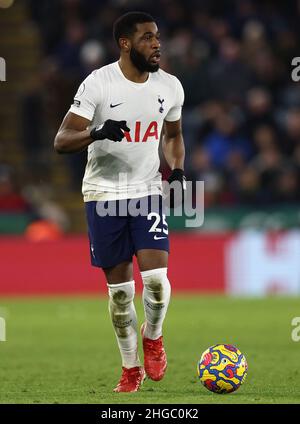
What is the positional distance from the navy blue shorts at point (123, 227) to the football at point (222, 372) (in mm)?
859

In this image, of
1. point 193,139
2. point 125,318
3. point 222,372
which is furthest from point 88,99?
point 193,139

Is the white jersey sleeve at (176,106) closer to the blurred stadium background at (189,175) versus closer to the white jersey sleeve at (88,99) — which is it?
the white jersey sleeve at (88,99)

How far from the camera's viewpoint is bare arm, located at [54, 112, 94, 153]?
24.8ft

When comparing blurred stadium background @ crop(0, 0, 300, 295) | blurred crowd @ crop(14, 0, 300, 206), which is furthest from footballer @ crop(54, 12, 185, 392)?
blurred crowd @ crop(14, 0, 300, 206)

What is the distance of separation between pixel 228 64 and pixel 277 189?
254 cm

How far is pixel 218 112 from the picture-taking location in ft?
57.4

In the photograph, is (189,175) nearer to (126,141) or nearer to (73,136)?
(126,141)

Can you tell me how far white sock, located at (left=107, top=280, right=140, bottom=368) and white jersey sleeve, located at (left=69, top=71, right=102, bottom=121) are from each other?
1171 mm

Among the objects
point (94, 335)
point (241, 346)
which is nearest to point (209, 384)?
point (241, 346)

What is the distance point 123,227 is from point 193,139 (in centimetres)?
998

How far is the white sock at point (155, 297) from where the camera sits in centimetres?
789

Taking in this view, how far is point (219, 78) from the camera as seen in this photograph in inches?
720
